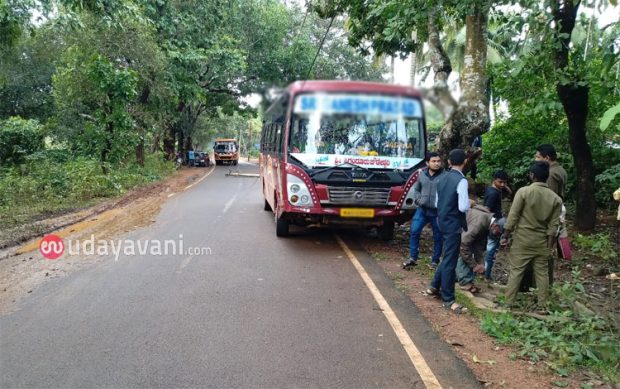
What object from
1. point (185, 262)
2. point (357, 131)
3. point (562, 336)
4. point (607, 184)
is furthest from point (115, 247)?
point (607, 184)

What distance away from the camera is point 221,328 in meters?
4.45

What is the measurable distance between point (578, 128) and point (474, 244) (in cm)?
393

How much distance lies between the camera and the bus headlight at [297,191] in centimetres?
717

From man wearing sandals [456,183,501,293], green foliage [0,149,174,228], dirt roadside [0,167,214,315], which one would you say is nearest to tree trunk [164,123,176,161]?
green foliage [0,149,174,228]

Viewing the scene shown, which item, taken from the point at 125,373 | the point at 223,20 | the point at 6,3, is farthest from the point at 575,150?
the point at 223,20

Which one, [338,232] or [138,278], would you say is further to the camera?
[338,232]

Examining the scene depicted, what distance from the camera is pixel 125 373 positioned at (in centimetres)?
354

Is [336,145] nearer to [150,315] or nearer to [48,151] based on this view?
[150,315]

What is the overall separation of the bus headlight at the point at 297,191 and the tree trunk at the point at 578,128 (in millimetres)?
4218

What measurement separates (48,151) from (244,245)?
1320 cm

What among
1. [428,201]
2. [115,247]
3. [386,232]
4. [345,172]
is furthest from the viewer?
[386,232]

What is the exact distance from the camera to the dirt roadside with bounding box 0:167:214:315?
5.85 metres

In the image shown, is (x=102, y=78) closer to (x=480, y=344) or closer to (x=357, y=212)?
(x=357, y=212)

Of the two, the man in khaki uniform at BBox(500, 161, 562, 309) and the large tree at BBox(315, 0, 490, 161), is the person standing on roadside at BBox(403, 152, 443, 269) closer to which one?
the large tree at BBox(315, 0, 490, 161)
